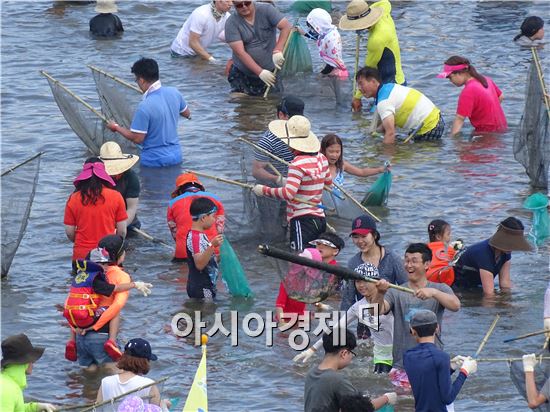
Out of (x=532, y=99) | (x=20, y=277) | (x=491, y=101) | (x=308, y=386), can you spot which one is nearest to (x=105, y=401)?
(x=308, y=386)

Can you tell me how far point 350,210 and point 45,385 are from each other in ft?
14.4

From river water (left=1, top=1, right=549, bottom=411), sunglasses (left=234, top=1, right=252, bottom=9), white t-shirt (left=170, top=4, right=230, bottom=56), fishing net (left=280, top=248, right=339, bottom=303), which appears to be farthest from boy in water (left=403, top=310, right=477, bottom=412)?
white t-shirt (left=170, top=4, right=230, bottom=56)

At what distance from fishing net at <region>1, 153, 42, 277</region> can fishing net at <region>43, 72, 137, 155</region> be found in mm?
3065

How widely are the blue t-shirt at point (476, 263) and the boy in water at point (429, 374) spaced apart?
3073mm

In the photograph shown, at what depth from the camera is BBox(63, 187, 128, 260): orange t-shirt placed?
11.8 metres

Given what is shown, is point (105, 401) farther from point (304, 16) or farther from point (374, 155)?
point (304, 16)

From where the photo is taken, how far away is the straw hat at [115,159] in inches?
496

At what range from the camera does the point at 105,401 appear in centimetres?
855

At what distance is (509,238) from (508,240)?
2cm

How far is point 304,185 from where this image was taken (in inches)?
488

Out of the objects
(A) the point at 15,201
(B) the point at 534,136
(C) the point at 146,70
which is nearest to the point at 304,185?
(A) the point at 15,201

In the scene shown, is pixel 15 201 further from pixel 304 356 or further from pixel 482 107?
pixel 482 107

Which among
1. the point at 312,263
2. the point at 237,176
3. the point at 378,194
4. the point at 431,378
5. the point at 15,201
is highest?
the point at 312,263

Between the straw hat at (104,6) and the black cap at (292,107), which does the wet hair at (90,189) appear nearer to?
the black cap at (292,107)
